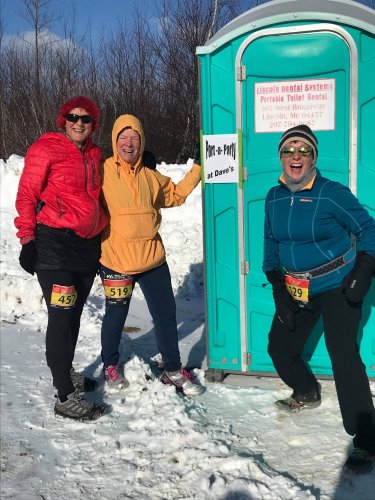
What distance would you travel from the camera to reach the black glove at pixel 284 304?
3.12 metres

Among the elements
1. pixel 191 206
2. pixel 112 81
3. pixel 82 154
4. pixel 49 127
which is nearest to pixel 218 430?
pixel 82 154

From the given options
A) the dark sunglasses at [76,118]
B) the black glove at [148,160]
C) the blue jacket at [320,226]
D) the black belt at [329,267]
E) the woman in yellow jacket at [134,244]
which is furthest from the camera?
the black glove at [148,160]

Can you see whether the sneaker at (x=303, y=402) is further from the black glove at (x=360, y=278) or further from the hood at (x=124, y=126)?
the hood at (x=124, y=126)

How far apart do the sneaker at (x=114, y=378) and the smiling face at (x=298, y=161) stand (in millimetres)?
2014

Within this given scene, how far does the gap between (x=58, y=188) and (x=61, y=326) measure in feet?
2.99

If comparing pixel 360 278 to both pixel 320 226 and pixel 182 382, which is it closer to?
pixel 320 226

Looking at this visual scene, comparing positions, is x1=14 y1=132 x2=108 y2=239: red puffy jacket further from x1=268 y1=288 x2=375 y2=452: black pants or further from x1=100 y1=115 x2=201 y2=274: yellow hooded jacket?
x1=268 y1=288 x2=375 y2=452: black pants

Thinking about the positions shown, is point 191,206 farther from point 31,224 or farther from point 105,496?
point 105,496

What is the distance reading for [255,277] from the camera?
3.82 m

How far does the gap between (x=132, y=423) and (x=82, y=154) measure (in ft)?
5.97

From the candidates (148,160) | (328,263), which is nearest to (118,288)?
(148,160)

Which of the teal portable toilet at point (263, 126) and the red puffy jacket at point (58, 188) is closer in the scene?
the red puffy jacket at point (58, 188)

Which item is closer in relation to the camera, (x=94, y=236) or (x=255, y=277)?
(x=94, y=236)

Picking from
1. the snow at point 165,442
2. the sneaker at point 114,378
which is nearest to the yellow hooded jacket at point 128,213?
the sneaker at point 114,378
